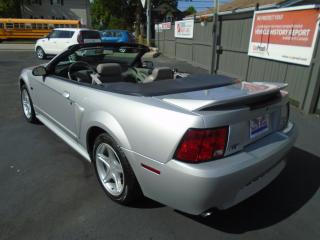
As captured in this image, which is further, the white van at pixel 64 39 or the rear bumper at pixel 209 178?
the white van at pixel 64 39

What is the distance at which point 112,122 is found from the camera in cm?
225

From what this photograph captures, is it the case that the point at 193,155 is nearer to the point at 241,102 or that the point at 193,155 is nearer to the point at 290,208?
the point at 241,102

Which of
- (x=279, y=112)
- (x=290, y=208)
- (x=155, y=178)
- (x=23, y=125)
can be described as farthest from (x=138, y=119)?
(x=23, y=125)

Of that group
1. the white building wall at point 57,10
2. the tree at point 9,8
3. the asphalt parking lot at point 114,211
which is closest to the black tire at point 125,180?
the asphalt parking lot at point 114,211

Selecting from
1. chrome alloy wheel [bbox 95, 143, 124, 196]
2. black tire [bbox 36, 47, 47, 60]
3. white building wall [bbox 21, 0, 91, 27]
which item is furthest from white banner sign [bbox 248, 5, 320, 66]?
white building wall [bbox 21, 0, 91, 27]

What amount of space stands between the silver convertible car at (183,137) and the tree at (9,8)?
136ft

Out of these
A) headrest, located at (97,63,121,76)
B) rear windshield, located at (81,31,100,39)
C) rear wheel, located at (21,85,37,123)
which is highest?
headrest, located at (97,63,121,76)

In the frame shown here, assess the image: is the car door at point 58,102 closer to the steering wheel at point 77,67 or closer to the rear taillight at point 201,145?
the steering wheel at point 77,67

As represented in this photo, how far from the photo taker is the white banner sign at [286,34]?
522 centimetres

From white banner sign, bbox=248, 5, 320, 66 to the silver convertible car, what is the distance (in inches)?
139

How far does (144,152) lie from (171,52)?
1543cm

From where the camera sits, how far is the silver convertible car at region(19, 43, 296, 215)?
1797mm

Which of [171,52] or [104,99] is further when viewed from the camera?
[171,52]

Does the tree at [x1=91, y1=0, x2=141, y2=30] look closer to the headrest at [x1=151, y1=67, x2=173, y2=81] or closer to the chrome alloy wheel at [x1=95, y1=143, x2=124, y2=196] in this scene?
the headrest at [x1=151, y1=67, x2=173, y2=81]
